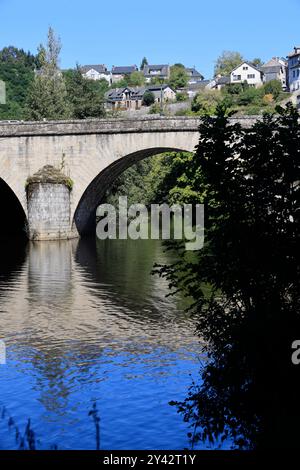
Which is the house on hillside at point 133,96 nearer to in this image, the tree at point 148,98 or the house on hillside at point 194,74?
the tree at point 148,98

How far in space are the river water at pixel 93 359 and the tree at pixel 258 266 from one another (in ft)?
4.62

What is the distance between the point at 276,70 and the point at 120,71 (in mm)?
53333

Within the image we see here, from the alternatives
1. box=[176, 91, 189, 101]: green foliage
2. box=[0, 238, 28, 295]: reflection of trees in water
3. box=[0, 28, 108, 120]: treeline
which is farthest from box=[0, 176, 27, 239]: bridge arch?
box=[176, 91, 189, 101]: green foliage

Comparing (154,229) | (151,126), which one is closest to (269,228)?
(151,126)

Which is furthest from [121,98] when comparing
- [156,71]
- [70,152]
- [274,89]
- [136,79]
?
[70,152]

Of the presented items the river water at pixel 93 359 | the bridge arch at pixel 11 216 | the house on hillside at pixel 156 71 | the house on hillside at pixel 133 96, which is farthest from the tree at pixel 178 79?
the river water at pixel 93 359

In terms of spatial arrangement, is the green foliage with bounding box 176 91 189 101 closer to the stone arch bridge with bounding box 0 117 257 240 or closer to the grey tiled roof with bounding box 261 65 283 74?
the grey tiled roof with bounding box 261 65 283 74

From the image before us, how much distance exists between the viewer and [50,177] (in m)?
41.8

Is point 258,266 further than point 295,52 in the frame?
No

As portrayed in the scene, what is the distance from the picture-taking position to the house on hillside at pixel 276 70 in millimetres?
135250

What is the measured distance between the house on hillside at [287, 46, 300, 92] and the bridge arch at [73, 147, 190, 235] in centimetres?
7508

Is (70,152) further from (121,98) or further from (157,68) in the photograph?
(157,68)

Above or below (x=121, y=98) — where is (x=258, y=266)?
below
